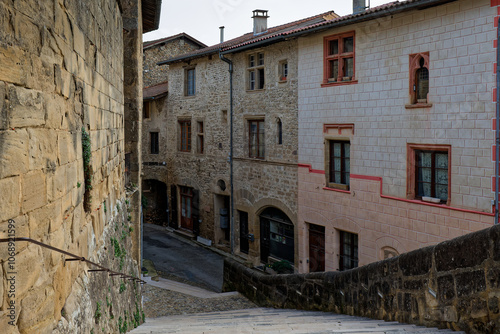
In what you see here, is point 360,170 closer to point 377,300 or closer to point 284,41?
point 284,41

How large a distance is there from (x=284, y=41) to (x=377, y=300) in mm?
10894

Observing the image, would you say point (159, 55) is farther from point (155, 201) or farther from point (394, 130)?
point (394, 130)

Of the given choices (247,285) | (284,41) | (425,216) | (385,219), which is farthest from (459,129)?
(284,41)

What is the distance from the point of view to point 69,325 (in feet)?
10.9

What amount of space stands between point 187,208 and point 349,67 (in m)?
10.5

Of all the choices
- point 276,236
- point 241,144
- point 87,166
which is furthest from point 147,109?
point 87,166

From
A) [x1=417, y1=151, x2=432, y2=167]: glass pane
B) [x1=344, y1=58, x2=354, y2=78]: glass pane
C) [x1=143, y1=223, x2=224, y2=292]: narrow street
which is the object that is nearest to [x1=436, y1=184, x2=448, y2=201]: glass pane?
[x1=417, y1=151, x2=432, y2=167]: glass pane

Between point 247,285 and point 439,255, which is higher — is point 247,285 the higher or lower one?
the lower one

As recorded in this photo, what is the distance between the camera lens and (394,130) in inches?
477

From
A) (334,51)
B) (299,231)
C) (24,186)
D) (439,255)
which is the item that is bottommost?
(299,231)

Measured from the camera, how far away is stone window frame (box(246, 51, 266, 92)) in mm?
16812

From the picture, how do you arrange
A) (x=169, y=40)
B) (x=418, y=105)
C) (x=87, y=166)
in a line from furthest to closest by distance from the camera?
(x=169, y=40) < (x=418, y=105) < (x=87, y=166)

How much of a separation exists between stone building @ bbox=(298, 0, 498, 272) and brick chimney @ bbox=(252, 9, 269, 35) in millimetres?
6006

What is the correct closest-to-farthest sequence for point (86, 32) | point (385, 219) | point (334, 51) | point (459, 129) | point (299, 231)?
point (86, 32) → point (459, 129) → point (385, 219) → point (334, 51) → point (299, 231)
